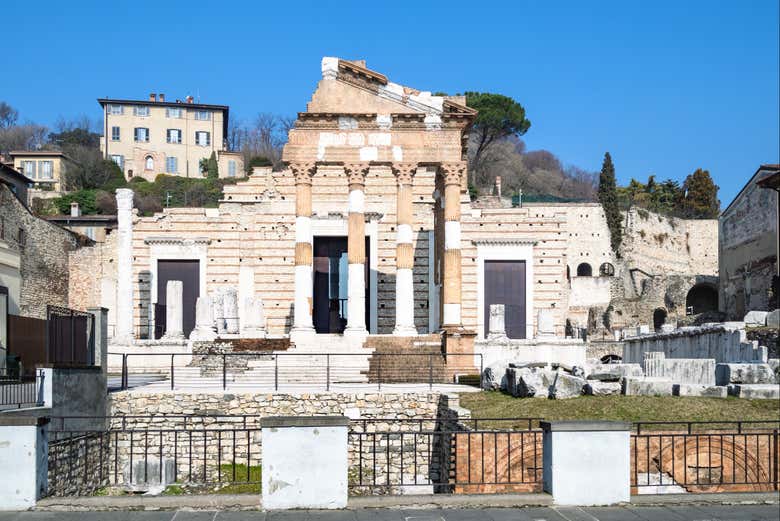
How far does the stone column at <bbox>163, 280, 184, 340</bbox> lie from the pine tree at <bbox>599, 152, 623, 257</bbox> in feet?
164

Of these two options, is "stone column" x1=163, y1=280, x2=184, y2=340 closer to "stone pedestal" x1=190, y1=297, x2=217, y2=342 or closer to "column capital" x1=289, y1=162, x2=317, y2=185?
"stone pedestal" x1=190, y1=297, x2=217, y2=342

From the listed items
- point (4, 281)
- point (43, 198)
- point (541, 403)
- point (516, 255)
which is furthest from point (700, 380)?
point (43, 198)

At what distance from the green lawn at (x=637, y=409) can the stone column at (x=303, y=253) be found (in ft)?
38.5

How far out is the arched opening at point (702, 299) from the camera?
70.8 meters

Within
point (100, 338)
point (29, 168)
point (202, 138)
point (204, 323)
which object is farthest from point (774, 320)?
point (202, 138)

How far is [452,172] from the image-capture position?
33.4 m

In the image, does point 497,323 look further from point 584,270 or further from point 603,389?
point 584,270

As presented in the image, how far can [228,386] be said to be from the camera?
85.5 feet

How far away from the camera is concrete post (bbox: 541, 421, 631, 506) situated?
12414mm

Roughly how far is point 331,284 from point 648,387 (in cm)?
2055

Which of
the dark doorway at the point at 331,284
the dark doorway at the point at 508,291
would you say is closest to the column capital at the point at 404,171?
the dark doorway at the point at 331,284

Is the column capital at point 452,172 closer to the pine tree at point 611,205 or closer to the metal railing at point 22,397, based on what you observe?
the metal railing at point 22,397

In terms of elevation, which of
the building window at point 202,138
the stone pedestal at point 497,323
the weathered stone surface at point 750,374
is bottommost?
the weathered stone surface at point 750,374

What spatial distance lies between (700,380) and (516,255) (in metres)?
18.7
